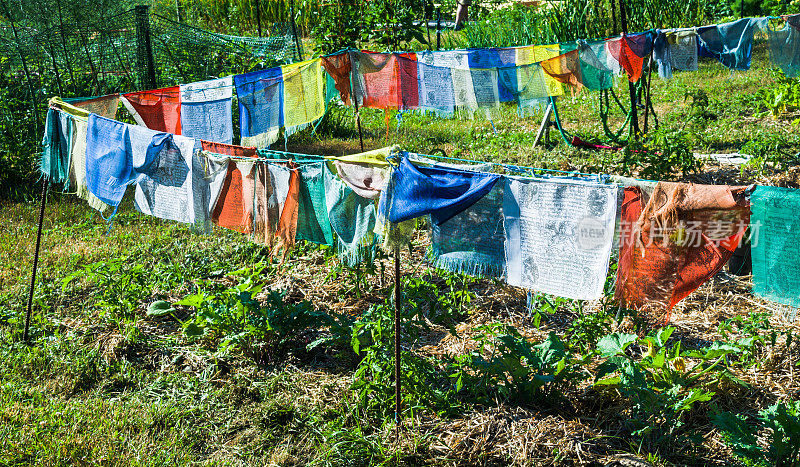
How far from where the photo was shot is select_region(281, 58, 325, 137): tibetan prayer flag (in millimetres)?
6988

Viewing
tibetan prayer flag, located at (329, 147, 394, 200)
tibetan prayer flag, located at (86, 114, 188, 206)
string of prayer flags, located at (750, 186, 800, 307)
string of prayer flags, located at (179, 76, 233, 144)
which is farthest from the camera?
string of prayer flags, located at (179, 76, 233, 144)

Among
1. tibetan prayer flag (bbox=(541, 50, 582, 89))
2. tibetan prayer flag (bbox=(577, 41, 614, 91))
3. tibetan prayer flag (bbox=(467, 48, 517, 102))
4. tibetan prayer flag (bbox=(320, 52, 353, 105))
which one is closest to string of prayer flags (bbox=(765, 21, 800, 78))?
tibetan prayer flag (bbox=(577, 41, 614, 91))

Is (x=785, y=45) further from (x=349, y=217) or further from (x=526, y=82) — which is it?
(x=349, y=217)

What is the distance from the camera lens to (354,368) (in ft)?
14.0

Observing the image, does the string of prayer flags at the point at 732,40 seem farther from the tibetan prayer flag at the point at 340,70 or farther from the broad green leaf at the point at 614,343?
the broad green leaf at the point at 614,343

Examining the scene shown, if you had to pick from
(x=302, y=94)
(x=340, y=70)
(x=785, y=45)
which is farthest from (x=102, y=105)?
(x=785, y=45)

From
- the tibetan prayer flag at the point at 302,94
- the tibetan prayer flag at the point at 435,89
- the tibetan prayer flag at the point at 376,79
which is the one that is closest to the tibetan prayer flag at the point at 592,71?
the tibetan prayer flag at the point at 435,89

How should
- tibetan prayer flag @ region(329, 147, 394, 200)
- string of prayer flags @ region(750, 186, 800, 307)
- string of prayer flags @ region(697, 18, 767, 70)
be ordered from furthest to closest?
string of prayer flags @ region(697, 18, 767, 70) → tibetan prayer flag @ region(329, 147, 394, 200) → string of prayer flags @ region(750, 186, 800, 307)

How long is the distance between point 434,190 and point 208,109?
4312mm

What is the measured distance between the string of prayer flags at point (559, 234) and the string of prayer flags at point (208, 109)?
172 inches

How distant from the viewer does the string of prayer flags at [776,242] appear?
2604mm

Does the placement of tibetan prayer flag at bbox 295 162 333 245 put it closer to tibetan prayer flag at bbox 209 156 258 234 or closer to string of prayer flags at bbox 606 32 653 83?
tibetan prayer flag at bbox 209 156 258 234

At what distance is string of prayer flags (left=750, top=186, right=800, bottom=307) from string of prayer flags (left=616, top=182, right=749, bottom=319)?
0.20ft

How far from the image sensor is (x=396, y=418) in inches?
141
